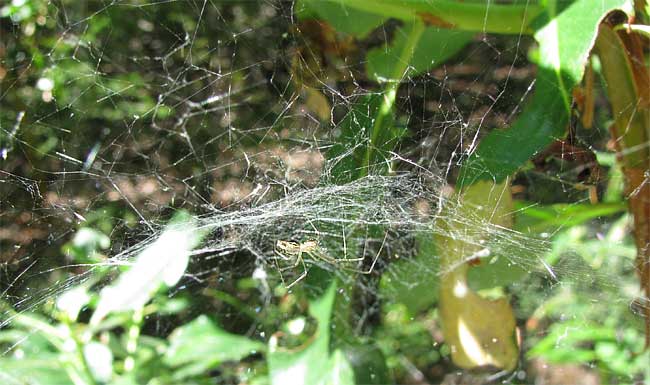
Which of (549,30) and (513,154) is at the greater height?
(549,30)

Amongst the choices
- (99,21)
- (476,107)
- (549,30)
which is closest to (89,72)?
(99,21)

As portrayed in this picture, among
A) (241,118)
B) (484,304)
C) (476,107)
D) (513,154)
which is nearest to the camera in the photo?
(513,154)

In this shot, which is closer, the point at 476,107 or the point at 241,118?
the point at 476,107

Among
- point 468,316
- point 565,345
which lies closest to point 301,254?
point 468,316

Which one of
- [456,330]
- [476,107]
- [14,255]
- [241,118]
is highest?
[476,107]

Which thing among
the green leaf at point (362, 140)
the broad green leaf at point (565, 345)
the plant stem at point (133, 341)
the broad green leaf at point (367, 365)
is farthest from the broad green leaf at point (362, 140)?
the broad green leaf at point (565, 345)

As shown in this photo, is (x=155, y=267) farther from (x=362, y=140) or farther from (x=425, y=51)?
(x=425, y=51)

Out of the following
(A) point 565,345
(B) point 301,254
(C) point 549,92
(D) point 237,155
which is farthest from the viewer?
(A) point 565,345

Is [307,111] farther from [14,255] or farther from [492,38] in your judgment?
[14,255]
